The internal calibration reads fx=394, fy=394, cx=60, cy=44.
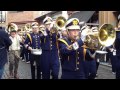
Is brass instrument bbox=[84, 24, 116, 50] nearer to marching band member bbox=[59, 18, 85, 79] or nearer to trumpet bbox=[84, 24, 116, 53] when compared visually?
trumpet bbox=[84, 24, 116, 53]

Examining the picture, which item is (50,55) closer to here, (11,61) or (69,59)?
(11,61)

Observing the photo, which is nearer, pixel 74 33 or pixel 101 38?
pixel 74 33

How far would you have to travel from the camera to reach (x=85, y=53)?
22.0 feet

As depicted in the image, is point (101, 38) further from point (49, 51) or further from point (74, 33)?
point (49, 51)

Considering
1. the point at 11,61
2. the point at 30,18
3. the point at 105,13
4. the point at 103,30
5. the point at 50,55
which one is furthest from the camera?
the point at 30,18

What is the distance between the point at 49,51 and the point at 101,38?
1.83 m

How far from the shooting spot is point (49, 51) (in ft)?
30.5

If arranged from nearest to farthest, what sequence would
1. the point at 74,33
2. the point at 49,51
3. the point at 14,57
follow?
1. the point at 74,33
2. the point at 49,51
3. the point at 14,57

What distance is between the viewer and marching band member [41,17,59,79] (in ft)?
29.5

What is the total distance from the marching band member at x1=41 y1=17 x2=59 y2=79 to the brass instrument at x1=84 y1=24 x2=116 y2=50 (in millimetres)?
1417

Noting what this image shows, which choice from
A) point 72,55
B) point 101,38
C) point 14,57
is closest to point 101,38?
point 101,38
